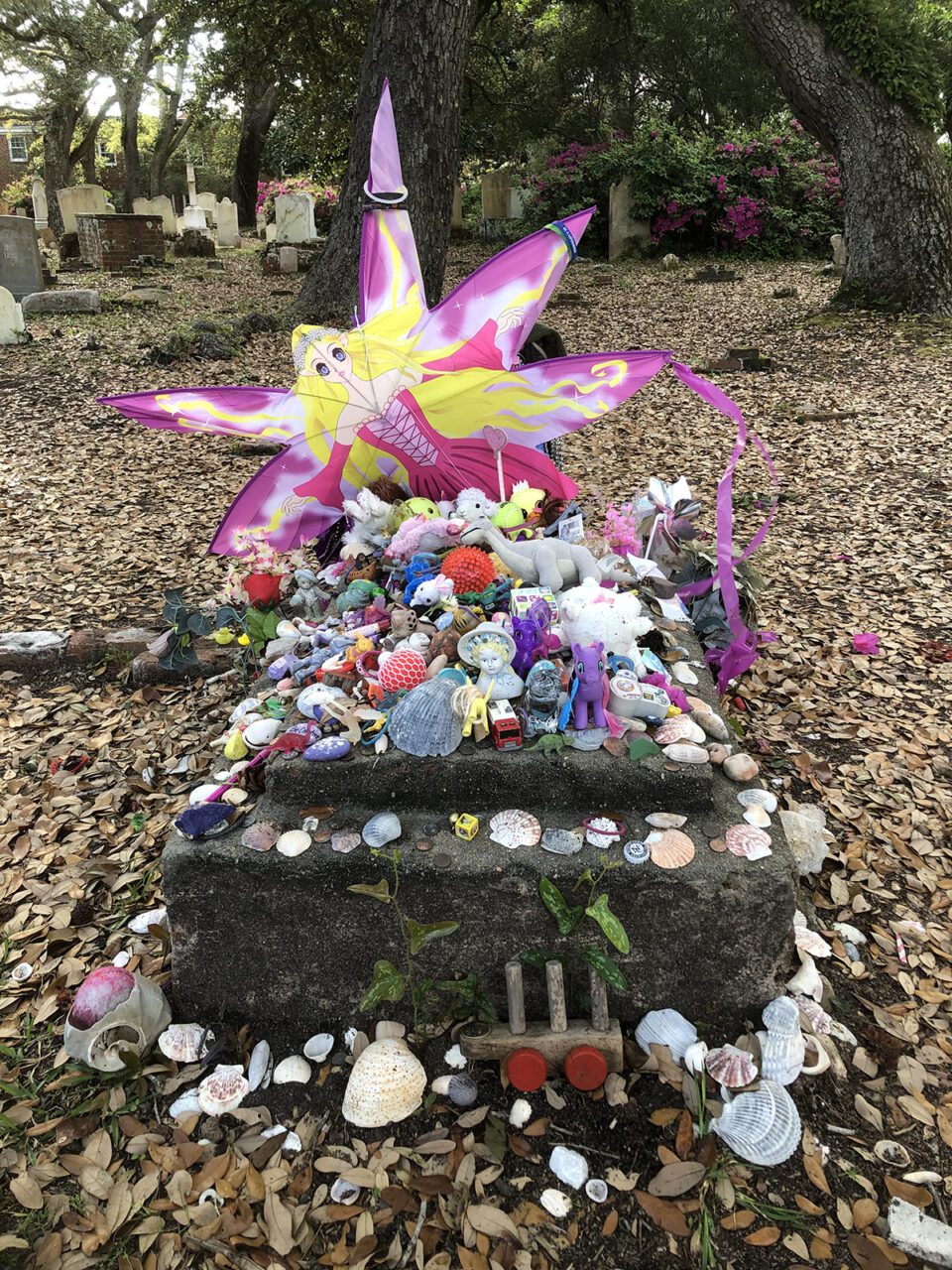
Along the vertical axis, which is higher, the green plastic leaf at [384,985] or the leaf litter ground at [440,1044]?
the green plastic leaf at [384,985]

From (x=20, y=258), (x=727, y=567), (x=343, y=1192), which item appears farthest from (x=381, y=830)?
(x=20, y=258)

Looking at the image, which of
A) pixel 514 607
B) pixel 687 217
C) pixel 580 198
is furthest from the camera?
pixel 580 198

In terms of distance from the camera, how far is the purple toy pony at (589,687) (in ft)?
7.98

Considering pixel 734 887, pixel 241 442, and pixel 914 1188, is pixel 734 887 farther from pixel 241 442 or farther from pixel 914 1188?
pixel 241 442

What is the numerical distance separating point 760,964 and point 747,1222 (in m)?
0.57

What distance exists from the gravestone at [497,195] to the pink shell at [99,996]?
20474mm

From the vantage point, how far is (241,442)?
7734mm

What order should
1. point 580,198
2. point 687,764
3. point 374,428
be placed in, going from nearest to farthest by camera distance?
1. point 687,764
2. point 374,428
3. point 580,198

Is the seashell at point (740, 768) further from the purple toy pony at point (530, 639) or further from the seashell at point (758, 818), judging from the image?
the purple toy pony at point (530, 639)

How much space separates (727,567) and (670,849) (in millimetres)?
1390

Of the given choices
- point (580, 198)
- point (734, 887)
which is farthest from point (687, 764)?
point (580, 198)

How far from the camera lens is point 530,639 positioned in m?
2.56

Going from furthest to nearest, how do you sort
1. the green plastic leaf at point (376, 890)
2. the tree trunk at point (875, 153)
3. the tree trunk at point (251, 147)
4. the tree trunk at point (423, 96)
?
the tree trunk at point (251, 147)
the tree trunk at point (875, 153)
the tree trunk at point (423, 96)
the green plastic leaf at point (376, 890)

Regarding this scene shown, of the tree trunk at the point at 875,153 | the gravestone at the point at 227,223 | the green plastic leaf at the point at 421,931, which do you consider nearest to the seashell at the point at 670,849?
the green plastic leaf at the point at 421,931
